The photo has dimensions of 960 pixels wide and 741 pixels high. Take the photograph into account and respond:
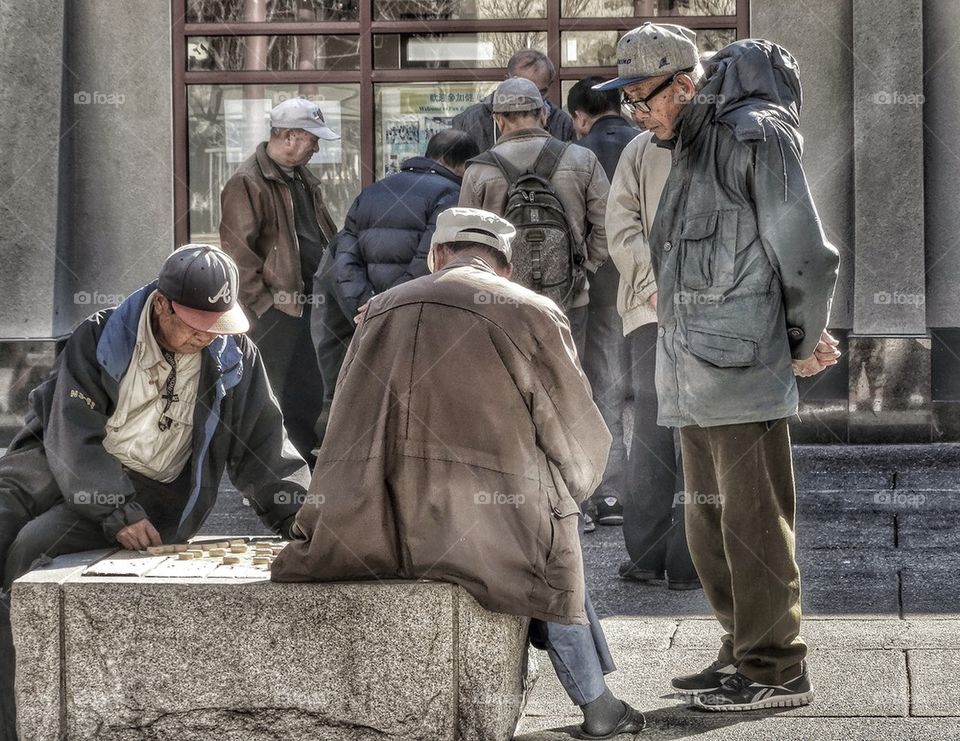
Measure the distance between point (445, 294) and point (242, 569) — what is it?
1013mm

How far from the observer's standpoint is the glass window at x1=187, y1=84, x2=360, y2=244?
11.2 metres

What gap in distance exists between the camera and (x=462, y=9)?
1116 centimetres

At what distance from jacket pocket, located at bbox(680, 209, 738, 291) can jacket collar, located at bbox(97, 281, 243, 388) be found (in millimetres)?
1473

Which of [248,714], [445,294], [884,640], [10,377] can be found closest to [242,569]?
[248,714]

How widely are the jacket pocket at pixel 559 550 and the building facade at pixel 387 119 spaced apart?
5.98 metres

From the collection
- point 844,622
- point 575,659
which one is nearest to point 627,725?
point 575,659

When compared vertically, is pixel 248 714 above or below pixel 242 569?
below

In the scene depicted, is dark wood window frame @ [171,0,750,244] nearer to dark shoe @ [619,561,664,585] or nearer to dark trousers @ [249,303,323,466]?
dark trousers @ [249,303,323,466]

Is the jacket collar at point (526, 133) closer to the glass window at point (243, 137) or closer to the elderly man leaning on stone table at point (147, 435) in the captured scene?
the elderly man leaning on stone table at point (147, 435)

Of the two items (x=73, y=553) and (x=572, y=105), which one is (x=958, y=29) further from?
(x=73, y=553)

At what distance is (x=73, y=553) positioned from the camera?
5.03m

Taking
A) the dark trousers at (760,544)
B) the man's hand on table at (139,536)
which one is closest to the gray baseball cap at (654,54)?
the dark trousers at (760,544)

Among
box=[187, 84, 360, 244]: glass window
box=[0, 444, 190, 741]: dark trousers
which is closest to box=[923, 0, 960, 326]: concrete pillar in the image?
box=[187, 84, 360, 244]: glass window

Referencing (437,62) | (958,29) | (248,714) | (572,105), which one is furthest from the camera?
(437,62)
